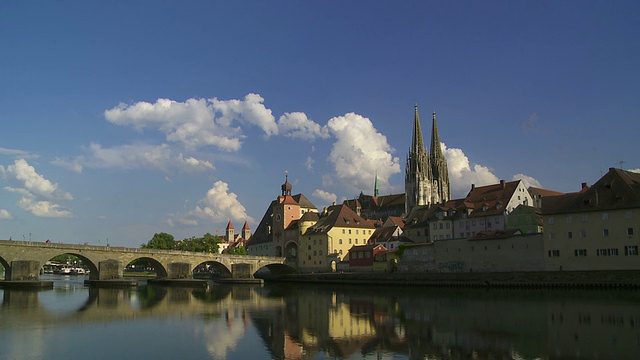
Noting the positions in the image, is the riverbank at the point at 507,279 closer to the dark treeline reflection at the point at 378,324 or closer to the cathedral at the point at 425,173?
the dark treeline reflection at the point at 378,324

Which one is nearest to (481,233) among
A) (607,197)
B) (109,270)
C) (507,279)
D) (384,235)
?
(507,279)

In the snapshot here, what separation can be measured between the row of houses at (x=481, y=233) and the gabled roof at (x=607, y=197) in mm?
94

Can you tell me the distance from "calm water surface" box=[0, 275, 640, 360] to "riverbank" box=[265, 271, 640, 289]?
5561 mm

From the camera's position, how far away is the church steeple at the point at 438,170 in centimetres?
15521

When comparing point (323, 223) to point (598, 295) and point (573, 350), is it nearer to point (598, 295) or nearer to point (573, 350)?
point (598, 295)

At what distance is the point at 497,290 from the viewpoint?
5775cm

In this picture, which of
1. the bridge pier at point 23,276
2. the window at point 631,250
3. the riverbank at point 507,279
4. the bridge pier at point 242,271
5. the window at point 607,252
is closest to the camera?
the riverbank at point 507,279

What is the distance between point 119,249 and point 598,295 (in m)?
61.1

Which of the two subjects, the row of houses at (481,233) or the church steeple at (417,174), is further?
the church steeple at (417,174)

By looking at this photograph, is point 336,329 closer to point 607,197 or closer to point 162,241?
point 607,197

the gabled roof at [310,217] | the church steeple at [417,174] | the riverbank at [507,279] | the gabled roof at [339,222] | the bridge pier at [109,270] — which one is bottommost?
the riverbank at [507,279]

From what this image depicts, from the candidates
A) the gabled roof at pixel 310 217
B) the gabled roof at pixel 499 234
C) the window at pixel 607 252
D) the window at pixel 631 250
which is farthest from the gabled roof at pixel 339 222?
the window at pixel 631 250

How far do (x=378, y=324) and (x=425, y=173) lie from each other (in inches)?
4786

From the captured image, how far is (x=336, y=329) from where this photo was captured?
31.5 meters
